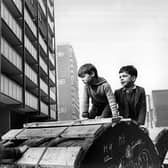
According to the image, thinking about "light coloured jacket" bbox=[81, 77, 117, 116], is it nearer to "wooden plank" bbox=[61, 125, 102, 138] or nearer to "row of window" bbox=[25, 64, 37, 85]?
"wooden plank" bbox=[61, 125, 102, 138]

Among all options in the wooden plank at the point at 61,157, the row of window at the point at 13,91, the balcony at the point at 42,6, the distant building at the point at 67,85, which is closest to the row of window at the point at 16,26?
the row of window at the point at 13,91

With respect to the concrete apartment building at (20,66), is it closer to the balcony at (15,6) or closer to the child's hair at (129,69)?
the balcony at (15,6)

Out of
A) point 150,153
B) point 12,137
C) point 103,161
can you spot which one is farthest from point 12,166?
point 150,153

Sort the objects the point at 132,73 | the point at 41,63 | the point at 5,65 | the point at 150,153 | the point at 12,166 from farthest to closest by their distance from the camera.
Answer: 1. the point at 41,63
2. the point at 5,65
3. the point at 132,73
4. the point at 150,153
5. the point at 12,166

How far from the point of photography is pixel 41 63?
3450cm

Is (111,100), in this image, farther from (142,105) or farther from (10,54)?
(10,54)

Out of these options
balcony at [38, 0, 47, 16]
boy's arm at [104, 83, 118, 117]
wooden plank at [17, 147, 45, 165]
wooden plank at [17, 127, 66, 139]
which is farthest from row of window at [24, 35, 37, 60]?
wooden plank at [17, 147, 45, 165]

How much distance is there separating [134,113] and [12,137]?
1.60 metres

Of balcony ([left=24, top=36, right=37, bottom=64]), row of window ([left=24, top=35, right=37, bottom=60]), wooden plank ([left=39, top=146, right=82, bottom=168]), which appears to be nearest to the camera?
wooden plank ([left=39, top=146, right=82, bottom=168])

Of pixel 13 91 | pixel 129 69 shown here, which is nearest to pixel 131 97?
pixel 129 69

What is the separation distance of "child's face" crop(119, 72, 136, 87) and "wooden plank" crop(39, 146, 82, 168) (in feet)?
4.98

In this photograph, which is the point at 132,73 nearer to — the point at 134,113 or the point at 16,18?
the point at 134,113

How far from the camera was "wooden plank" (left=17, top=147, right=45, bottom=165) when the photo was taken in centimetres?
229

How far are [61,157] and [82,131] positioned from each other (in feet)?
1.27
